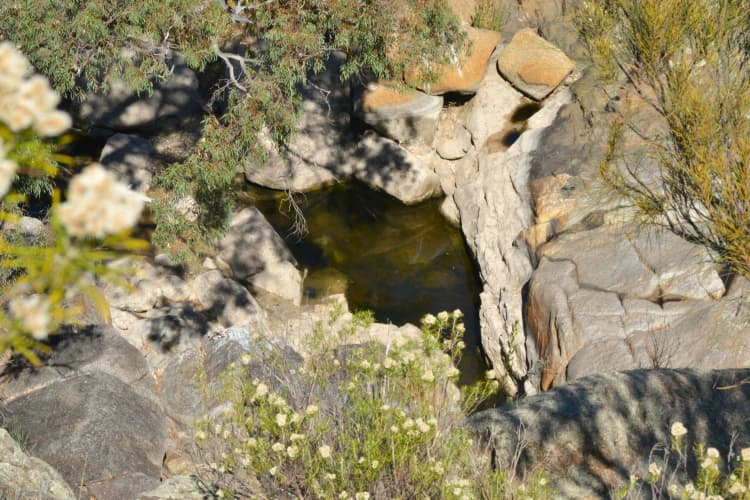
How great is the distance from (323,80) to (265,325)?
5931mm

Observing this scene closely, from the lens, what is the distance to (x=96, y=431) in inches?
305

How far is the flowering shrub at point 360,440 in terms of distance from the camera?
3570mm

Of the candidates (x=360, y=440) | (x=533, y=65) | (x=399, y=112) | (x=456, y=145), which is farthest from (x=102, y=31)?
(x=533, y=65)

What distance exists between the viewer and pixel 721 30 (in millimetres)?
8695

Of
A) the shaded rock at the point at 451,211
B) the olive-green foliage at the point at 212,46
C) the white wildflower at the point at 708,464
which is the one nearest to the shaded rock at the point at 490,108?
the shaded rock at the point at 451,211

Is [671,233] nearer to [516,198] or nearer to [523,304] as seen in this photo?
[523,304]

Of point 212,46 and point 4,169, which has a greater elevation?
point 4,169

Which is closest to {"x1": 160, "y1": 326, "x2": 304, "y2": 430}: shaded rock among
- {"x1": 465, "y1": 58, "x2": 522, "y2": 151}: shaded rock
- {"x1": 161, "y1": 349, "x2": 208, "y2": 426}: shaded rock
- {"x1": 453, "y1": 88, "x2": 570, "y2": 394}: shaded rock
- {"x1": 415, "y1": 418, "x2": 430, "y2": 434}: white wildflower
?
{"x1": 161, "y1": 349, "x2": 208, "y2": 426}: shaded rock

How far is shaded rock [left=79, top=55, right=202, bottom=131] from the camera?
14.0m

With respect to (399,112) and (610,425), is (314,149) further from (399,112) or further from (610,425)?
(610,425)

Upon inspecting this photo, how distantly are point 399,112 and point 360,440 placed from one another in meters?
10.2

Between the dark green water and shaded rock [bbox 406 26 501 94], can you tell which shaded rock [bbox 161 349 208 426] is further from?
shaded rock [bbox 406 26 501 94]

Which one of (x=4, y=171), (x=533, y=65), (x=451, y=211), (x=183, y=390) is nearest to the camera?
(x=4, y=171)

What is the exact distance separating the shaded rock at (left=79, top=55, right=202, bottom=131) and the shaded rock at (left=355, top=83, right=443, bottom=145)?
3497mm
